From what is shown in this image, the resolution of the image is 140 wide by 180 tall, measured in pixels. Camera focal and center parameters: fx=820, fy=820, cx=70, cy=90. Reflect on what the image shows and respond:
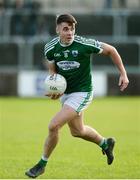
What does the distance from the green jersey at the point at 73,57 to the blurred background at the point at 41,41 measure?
1733cm

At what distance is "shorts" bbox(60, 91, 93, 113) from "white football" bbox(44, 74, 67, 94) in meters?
0.16

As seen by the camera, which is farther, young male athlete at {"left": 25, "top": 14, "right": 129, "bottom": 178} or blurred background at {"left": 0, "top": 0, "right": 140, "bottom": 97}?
blurred background at {"left": 0, "top": 0, "right": 140, "bottom": 97}

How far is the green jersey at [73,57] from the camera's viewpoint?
35.1 ft

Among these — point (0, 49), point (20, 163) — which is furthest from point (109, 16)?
point (20, 163)

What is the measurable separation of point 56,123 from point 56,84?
552 millimetres

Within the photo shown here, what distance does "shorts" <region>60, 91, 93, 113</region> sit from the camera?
10.7 m

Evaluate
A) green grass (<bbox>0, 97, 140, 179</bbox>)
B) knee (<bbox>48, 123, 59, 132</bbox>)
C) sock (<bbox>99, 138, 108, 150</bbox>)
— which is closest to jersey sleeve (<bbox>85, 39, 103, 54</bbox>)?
knee (<bbox>48, 123, 59, 132</bbox>)

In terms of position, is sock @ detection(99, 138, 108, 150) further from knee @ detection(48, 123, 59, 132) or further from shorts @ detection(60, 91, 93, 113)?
knee @ detection(48, 123, 59, 132)

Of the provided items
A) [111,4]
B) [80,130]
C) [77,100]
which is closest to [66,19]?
[77,100]

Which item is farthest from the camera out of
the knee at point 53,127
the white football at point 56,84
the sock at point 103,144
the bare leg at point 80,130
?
the sock at point 103,144

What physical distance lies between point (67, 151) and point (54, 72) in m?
3.23

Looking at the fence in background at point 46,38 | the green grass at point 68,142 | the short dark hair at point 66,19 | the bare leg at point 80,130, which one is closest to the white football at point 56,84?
the bare leg at point 80,130

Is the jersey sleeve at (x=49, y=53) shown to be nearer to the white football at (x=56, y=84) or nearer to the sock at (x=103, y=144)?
the white football at (x=56, y=84)

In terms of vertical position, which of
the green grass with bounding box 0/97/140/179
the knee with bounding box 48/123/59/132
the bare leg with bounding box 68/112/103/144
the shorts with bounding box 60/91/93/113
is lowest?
the green grass with bounding box 0/97/140/179
